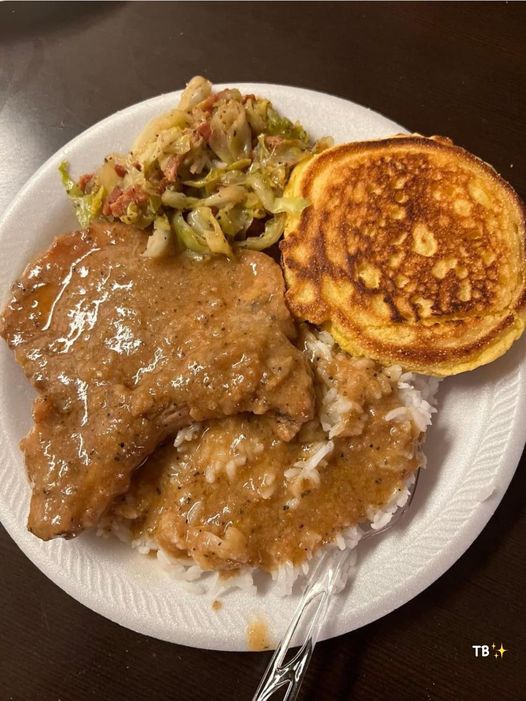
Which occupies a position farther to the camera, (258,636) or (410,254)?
(410,254)

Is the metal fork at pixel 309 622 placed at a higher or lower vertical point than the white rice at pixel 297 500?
lower

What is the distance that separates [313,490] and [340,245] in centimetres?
112

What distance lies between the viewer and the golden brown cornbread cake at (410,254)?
2506 millimetres

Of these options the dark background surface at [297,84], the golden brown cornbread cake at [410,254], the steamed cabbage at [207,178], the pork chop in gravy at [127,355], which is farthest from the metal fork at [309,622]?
the steamed cabbage at [207,178]

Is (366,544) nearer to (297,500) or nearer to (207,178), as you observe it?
(297,500)

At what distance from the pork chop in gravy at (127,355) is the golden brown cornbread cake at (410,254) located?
0.80ft

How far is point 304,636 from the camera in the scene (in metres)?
2.45

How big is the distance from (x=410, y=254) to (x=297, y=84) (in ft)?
5.43

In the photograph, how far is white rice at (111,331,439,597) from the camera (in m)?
2.45

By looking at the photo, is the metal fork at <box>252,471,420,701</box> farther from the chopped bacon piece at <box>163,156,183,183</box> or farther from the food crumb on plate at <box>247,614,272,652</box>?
the chopped bacon piece at <box>163,156,183,183</box>

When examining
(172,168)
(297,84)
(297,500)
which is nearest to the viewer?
(297,500)

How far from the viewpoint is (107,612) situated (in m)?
2.50

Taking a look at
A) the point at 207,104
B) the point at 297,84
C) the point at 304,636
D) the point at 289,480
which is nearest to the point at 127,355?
the point at 289,480

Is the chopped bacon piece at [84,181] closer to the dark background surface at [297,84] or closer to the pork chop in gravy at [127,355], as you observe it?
the pork chop in gravy at [127,355]
